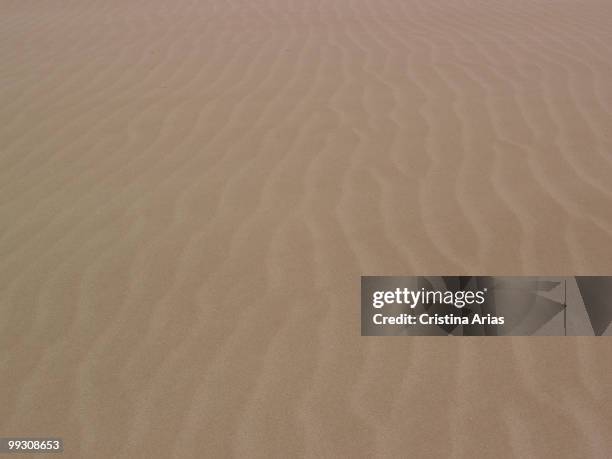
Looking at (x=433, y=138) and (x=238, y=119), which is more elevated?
(x=238, y=119)

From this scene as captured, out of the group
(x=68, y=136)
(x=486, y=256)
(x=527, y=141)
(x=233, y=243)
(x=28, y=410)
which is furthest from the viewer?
(x=68, y=136)

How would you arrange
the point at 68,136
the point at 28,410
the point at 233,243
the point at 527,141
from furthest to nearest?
the point at 68,136 < the point at 527,141 < the point at 233,243 < the point at 28,410

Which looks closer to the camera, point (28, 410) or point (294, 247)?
point (28, 410)

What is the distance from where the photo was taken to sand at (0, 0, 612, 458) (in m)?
2.54

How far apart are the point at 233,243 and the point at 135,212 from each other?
2.16 ft

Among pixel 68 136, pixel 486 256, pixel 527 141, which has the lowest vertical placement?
pixel 486 256

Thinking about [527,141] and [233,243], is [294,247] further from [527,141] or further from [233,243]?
[527,141]

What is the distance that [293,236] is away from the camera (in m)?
3.56

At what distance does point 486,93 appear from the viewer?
5.21 metres

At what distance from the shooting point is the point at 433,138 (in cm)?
452

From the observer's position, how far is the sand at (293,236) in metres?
2.54

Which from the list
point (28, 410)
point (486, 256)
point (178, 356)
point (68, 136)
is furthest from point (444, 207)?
point (68, 136)

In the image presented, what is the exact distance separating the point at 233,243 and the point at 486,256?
1.20m

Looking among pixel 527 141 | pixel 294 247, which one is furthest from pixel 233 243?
pixel 527 141
